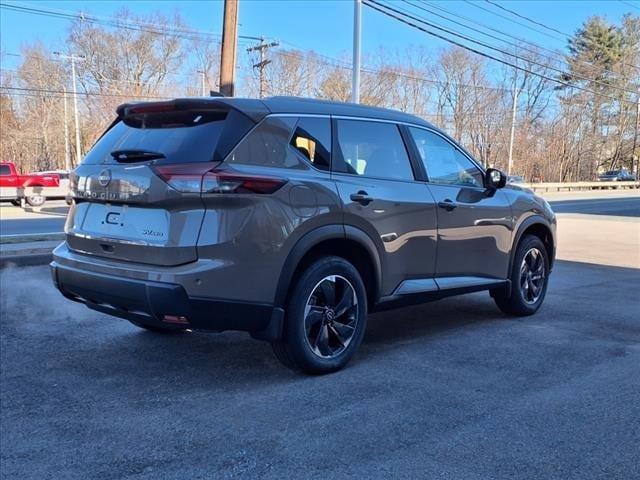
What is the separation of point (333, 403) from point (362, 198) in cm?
147

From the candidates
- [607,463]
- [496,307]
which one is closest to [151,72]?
[496,307]

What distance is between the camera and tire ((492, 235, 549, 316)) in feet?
19.5

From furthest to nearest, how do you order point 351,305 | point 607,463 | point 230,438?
point 351,305 → point 230,438 → point 607,463

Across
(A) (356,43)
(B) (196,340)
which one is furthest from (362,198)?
(A) (356,43)

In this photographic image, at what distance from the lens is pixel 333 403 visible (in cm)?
383

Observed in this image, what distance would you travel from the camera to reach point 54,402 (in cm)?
391

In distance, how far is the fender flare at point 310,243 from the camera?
3.91 m

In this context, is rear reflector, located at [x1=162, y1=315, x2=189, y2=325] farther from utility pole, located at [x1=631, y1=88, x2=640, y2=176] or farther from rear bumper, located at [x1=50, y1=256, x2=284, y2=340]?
utility pole, located at [x1=631, y1=88, x2=640, y2=176]

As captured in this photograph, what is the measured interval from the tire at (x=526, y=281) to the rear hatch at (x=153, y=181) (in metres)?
3.32

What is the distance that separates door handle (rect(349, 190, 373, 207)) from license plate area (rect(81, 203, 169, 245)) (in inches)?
53.4

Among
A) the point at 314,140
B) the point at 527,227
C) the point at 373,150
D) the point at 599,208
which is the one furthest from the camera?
the point at 599,208

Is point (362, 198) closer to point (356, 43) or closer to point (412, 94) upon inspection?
point (356, 43)

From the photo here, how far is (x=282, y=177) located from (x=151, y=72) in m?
54.0

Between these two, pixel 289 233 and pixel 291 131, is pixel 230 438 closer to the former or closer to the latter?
pixel 289 233
